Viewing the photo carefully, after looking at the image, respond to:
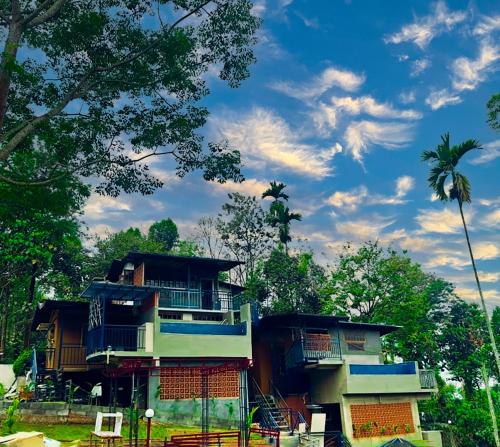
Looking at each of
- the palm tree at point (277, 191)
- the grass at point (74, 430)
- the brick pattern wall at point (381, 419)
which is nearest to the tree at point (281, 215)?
the palm tree at point (277, 191)

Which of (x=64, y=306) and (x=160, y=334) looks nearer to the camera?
(x=160, y=334)

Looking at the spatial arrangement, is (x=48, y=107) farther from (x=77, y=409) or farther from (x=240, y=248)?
(x=240, y=248)

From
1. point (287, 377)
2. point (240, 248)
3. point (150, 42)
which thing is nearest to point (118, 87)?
point (150, 42)

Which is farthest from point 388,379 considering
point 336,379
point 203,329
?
point 203,329

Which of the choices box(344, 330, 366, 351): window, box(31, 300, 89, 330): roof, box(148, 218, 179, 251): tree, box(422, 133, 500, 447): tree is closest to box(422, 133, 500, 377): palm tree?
box(422, 133, 500, 447): tree

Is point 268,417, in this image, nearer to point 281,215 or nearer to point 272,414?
point 272,414

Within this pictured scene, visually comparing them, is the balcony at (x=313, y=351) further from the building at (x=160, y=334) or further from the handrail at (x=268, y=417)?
the building at (x=160, y=334)

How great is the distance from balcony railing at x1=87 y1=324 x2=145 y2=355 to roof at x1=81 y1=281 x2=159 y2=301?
1.75 metres

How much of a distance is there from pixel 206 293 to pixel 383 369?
1118cm

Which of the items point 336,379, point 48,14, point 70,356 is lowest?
point 336,379

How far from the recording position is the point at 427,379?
96.9ft

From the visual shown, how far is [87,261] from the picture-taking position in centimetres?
4619

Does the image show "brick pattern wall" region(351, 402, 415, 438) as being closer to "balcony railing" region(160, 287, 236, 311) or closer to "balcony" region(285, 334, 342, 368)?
"balcony" region(285, 334, 342, 368)

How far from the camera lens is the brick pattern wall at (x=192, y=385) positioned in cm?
2350
